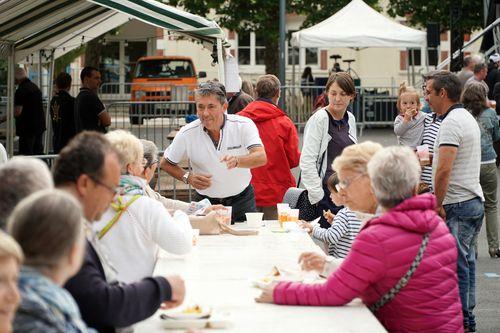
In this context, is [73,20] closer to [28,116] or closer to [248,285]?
[28,116]

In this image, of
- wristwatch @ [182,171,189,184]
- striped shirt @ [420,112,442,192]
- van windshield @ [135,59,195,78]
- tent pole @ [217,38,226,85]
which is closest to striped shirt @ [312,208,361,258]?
wristwatch @ [182,171,189,184]

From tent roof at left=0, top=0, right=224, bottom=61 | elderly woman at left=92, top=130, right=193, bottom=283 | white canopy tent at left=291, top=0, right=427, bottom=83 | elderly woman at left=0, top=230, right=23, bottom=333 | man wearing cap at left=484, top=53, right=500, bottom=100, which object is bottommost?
elderly woman at left=92, top=130, right=193, bottom=283

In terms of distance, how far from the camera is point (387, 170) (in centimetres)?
479

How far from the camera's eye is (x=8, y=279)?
118 inches

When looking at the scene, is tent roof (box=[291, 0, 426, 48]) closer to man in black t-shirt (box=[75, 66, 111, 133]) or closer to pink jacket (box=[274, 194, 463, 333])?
man in black t-shirt (box=[75, 66, 111, 133])

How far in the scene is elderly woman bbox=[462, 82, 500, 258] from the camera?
1108cm

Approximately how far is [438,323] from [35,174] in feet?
6.52

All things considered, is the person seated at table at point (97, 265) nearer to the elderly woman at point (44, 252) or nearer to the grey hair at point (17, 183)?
the grey hair at point (17, 183)

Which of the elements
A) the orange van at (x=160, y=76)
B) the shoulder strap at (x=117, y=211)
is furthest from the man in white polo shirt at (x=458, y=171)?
the orange van at (x=160, y=76)

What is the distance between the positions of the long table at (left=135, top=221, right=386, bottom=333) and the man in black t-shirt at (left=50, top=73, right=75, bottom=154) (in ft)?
31.1

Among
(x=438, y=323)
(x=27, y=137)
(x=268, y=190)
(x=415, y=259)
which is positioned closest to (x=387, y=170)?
(x=415, y=259)

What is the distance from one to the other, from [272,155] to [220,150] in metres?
1.69

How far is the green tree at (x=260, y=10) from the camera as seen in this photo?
1473 inches

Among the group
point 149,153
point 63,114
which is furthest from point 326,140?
point 63,114
